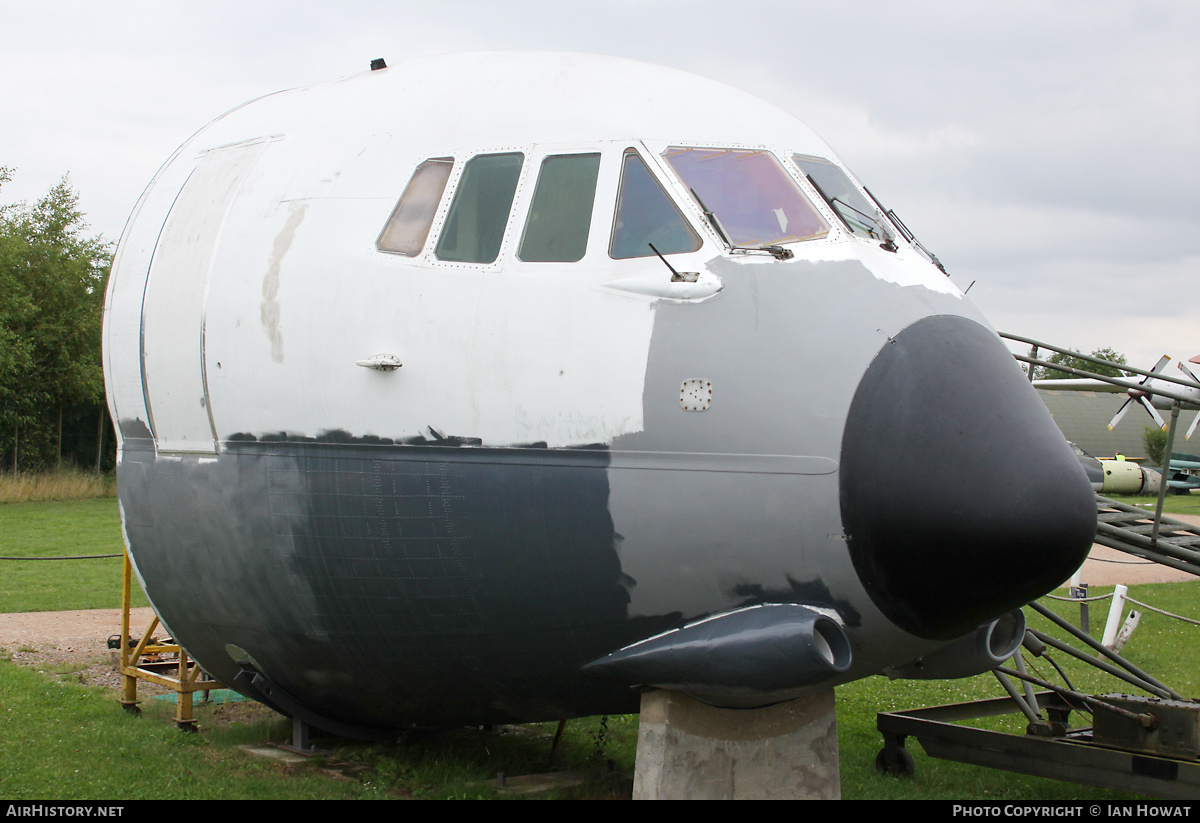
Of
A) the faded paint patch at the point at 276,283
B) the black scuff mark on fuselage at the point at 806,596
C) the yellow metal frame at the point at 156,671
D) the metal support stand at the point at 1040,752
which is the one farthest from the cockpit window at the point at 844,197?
the yellow metal frame at the point at 156,671

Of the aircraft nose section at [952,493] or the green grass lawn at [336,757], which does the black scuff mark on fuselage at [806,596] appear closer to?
the aircraft nose section at [952,493]

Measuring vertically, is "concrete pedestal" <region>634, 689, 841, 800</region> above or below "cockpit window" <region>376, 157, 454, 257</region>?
below

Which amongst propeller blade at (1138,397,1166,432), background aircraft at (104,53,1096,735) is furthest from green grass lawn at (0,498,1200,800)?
propeller blade at (1138,397,1166,432)

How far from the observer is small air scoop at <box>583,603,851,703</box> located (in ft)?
14.9

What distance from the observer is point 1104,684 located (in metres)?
11.7

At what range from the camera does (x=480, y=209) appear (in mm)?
5453

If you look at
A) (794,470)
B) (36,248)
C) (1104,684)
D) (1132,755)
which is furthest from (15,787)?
(36,248)

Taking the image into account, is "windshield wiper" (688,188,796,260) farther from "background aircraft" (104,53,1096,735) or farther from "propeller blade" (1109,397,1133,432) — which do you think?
"propeller blade" (1109,397,1133,432)

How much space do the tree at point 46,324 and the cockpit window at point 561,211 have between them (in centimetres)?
3122

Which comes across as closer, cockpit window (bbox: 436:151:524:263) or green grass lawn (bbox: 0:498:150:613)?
cockpit window (bbox: 436:151:524:263)

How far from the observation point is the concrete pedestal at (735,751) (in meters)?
5.23

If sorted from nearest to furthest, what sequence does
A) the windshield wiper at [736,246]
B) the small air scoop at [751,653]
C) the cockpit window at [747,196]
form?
the small air scoop at [751,653] → the windshield wiper at [736,246] → the cockpit window at [747,196]

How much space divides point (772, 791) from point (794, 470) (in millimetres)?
1900

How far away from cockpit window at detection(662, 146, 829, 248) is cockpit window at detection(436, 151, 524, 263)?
2.64 ft
